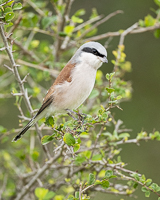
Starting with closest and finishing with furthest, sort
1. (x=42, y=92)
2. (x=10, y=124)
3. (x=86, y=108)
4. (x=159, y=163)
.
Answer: (x=86, y=108)
(x=42, y=92)
(x=10, y=124)
(x=159, y=163)

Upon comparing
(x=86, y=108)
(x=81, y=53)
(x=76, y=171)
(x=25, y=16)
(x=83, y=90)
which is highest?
(x=25, y=16)

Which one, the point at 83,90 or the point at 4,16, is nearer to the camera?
the point at 4,16

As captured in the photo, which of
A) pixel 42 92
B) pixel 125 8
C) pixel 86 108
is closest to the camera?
pixel 86 108

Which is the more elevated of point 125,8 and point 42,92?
point 125,8

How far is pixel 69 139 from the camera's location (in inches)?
70.9

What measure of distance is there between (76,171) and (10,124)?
112 inches

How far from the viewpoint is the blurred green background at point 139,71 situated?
18.2 feet

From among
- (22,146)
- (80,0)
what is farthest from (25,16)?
(80,0)

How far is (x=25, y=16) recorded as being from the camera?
9.11 feet

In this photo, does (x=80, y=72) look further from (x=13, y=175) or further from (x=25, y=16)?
(x=13, y=175)

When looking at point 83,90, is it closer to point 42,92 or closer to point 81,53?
point 81,53

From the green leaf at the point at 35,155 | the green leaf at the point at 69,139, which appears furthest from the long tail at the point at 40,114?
the green leaf at the point at 69,139

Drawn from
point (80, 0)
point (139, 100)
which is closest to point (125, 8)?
point (80, 0)

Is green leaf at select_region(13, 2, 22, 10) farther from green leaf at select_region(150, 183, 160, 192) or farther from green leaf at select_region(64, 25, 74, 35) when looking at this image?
green leaf at select_region(150, 183, 160, 192)
